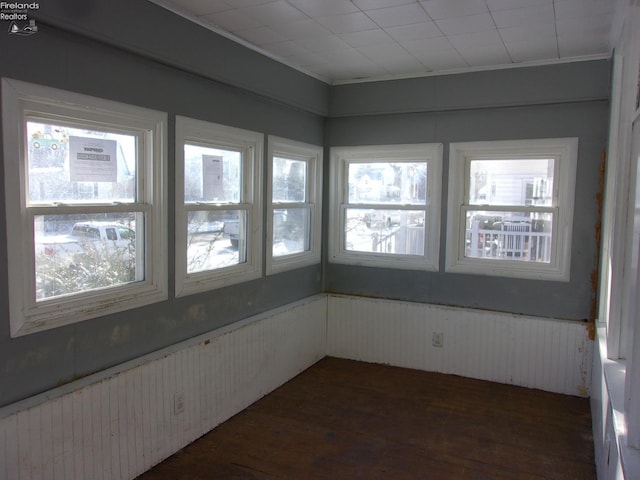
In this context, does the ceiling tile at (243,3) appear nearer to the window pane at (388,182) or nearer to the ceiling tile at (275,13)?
the ceiling tile at (275,13)

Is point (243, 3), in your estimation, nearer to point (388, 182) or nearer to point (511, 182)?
point (388, 182)

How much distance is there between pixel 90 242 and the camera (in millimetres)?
2688

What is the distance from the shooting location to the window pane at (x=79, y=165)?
7.81 feet

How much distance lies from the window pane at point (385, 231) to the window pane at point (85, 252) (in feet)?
8.34

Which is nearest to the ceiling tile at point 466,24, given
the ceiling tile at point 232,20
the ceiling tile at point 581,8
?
the ceiling tile at point 581,8

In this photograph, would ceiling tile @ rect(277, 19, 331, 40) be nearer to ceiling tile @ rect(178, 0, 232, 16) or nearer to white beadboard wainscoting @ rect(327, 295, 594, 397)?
ceiling tile @ rect(178, 0, 232, 16)

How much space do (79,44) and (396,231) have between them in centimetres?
323

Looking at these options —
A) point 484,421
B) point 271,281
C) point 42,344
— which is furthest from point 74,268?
point 484,421

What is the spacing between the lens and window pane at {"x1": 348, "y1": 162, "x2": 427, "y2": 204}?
4730 mm

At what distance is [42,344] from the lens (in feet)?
7.92

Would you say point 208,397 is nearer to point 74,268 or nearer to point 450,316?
point 74,268

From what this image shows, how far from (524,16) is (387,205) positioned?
219 cm

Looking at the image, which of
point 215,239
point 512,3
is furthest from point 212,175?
point 512,3
